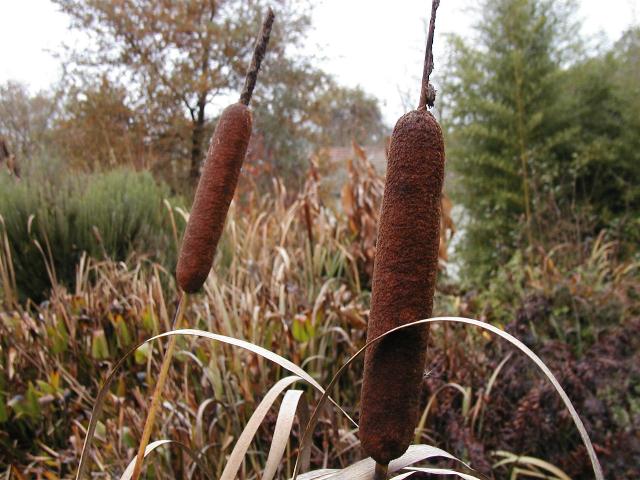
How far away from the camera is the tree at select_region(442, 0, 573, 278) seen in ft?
20.5

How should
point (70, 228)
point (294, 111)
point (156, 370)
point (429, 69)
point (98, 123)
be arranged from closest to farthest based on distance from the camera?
point (429, 69) → point (156, 370) → point (70, 228) → point (98, 123) → point (294, 111)

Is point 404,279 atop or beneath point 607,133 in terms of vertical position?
beneath

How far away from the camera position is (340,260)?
3.37 m

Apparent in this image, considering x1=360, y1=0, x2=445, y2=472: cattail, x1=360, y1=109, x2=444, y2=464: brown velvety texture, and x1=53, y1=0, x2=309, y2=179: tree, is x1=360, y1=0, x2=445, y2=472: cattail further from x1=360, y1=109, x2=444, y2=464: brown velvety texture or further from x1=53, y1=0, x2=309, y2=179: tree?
x1=53, y1=0, x2=309, y2=179: tree

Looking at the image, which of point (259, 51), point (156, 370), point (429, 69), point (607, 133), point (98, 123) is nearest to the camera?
point (429, 69)

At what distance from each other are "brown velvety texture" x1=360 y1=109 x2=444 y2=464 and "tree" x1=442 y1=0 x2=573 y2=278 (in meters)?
5.76

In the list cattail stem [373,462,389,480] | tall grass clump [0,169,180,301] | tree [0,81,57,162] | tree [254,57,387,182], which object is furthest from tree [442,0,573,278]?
tree [0,81,57,162]

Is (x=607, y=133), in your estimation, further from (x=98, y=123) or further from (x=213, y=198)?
(x=98, y=123)

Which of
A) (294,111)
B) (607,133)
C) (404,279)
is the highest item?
(294,111)

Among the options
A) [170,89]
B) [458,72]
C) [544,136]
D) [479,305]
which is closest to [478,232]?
[544,136]

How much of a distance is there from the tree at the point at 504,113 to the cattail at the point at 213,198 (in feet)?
18.3

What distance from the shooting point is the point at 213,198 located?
0.73 metres

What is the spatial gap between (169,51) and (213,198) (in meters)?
11.4

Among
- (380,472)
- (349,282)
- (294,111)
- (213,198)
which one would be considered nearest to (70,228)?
(349,282)
